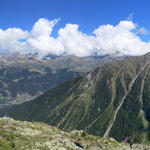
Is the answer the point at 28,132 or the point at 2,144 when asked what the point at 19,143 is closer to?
the point at 2,144

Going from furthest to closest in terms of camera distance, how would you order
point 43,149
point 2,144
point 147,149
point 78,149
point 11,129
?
1. point 147,149
2. point 11,129
3. point 78,149
4. point 43,149
5. point 2,144

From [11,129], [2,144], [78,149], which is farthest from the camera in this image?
[11,129]

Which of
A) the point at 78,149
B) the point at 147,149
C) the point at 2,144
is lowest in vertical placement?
the point at 147,149

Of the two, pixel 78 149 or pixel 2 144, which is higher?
pixel 2 144

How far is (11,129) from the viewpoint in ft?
236

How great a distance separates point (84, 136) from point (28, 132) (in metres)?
34.3

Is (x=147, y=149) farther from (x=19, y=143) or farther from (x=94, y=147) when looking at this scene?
(x=19, y=143)

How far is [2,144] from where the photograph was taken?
51.4m

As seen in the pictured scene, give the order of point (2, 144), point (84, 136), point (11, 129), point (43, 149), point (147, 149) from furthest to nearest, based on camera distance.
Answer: point (84, 136) → point (147, 149) → point (11, 129) → point (43, 149) → point (2, 144)

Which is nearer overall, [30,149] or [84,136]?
[30,149]

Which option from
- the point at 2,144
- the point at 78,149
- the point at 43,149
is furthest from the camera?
the point at 78,149

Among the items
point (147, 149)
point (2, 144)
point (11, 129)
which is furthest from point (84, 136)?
point (2, 144)

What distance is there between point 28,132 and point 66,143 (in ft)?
54.3

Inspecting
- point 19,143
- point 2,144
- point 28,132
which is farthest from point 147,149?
point 2,144
